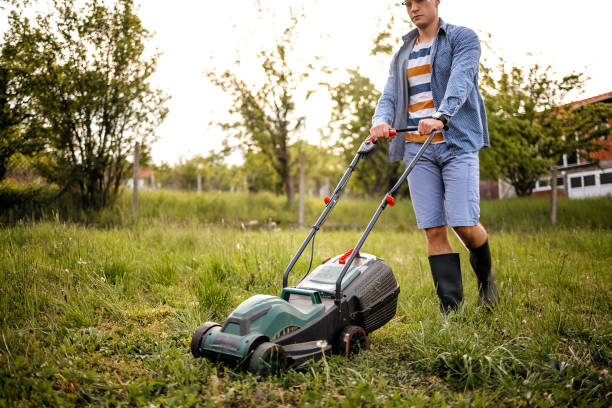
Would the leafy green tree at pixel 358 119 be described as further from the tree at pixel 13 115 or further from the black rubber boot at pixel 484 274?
the black rubber boot at pixel 484 274

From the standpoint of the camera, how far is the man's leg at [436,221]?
3012 millimetres

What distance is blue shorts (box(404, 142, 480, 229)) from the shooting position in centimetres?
293

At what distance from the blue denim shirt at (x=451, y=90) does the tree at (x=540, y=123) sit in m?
6.05

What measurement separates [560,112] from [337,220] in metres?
5.23

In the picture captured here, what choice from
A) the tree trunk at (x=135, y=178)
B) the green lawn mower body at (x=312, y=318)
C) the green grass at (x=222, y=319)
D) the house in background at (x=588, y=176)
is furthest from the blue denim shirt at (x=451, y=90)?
the house in background at (x=588, y=176)

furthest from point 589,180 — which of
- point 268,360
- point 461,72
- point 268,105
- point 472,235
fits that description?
point 268,360

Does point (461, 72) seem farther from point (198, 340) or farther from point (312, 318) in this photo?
point (198, 340)

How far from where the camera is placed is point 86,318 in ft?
9.29

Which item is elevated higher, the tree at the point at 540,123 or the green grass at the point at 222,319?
the tree at the point at 540,123

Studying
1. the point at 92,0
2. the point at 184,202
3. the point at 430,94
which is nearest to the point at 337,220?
the point at 184,202

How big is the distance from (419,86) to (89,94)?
19.9ft

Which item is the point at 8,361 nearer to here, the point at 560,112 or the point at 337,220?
the point at 337,220

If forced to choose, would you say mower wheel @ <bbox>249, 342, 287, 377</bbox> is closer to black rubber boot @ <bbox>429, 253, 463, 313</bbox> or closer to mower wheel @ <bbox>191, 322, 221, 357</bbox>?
mower wheel @ <bbox>191, 322, 221, 357</bbox>

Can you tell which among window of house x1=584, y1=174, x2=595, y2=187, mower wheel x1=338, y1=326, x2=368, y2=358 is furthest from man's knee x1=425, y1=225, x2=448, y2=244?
window of house x1=584, y1=174, x2=595, y2=187
